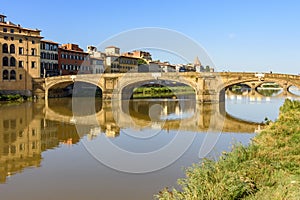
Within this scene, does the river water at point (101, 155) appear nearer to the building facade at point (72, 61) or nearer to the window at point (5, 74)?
the window at point (5, 74)

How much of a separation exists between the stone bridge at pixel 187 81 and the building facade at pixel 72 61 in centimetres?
843

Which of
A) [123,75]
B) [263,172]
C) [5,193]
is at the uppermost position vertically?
[123,75]

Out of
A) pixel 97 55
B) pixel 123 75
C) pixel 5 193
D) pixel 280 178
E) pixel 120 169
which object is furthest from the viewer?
pixel 97 55

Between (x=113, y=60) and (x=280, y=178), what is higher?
(x=113, y=60)

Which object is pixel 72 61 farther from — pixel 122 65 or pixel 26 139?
pixel 26 139

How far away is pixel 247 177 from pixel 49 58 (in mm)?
57492

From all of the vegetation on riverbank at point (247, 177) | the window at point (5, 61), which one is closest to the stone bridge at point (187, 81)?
the window at point (5, 61)

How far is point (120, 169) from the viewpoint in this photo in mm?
12047

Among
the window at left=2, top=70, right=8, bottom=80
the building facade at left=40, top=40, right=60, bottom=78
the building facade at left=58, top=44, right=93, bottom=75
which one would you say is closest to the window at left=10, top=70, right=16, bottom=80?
the window at left=2, top=70, right=8, bottom=80

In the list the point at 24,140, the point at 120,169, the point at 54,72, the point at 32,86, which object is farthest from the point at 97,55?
the point at 120,169

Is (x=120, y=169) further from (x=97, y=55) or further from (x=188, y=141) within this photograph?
(x=97, y=55)

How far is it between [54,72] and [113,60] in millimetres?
20143

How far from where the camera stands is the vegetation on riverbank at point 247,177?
6203 millimetres

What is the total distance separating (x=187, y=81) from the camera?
1773 inches
